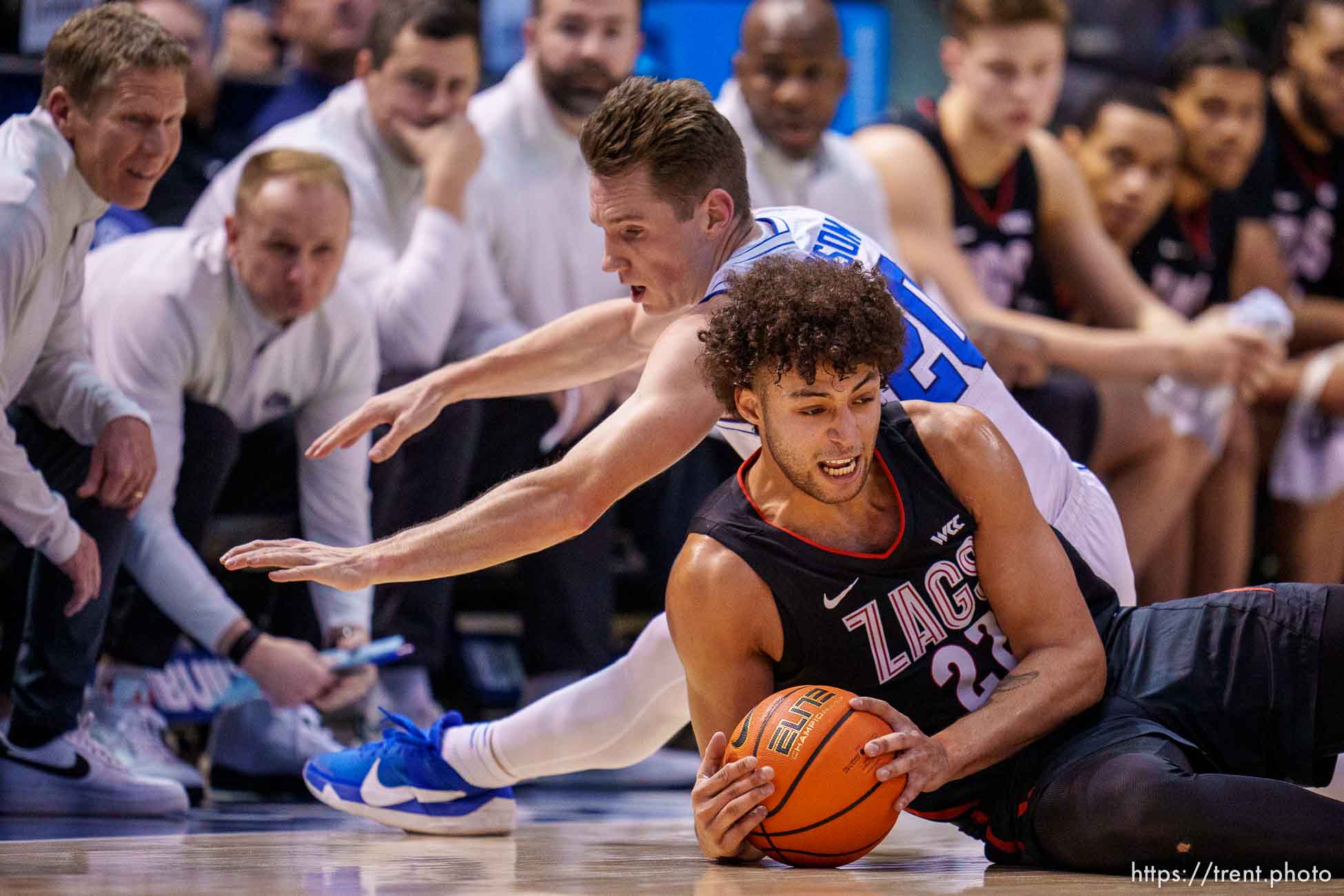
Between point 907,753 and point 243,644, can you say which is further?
point 243,644

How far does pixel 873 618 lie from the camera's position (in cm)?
282

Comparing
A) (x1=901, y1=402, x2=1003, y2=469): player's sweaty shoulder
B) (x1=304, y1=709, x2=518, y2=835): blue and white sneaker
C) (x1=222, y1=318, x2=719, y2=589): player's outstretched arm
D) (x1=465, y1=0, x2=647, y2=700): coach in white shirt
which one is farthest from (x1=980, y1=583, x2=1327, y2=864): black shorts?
(x1=465, y1=0, x2=647, y2=700): coach in white shirt

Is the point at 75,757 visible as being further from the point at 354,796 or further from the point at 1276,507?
the point at 1276,507

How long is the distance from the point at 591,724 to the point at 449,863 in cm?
51

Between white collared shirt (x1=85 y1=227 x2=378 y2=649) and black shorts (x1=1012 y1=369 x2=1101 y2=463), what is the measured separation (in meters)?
2.17

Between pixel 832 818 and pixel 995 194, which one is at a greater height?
pixel 995 194

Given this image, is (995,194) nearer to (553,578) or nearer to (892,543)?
(553,578)

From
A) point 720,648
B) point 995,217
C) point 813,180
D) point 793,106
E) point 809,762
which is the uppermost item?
point 793,106

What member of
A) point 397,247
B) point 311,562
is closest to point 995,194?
point 397,247

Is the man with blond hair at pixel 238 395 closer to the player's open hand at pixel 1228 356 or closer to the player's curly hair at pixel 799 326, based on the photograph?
the player's curly hair at pixel 799 326

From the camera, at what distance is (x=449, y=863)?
2930mm

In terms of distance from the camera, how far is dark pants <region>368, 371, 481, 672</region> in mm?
4668

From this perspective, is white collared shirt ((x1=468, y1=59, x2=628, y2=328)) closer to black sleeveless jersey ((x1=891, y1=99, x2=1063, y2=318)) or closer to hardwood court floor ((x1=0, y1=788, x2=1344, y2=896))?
black sleeveless jersey ((x1=891, y1=99, x2=1063, y2=318))

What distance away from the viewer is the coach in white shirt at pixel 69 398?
139 inches
